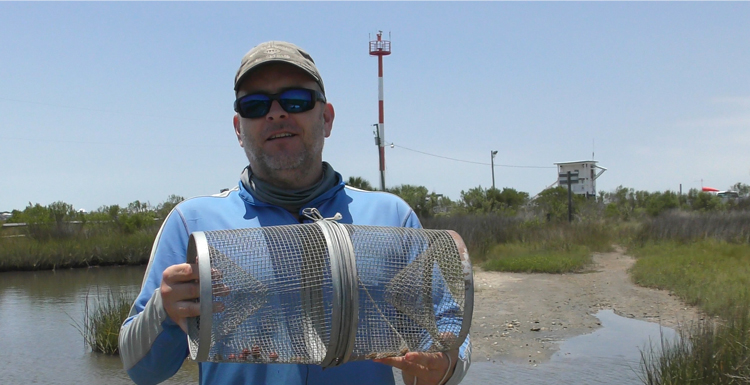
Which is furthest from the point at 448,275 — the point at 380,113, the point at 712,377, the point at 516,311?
the point at 380,113

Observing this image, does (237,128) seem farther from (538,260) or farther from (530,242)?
(530,242)

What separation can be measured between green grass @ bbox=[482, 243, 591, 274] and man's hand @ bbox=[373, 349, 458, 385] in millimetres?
16575

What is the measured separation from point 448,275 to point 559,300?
12.3 meters

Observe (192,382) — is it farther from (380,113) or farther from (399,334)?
(380,113)

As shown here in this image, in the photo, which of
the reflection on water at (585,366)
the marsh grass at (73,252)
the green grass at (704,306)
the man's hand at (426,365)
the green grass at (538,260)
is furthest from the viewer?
the marsh grass at (73,252)

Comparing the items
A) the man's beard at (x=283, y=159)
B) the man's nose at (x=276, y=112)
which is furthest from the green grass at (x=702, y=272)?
the man's nose at (x=276, y=112)

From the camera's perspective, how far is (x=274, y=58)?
2.25m

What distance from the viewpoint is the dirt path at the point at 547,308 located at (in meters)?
10.2

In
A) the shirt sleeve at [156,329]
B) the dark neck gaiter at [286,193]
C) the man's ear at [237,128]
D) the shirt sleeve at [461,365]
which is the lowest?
the shirt sleeve at [461,365]

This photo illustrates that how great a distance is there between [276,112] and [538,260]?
17.4 meters

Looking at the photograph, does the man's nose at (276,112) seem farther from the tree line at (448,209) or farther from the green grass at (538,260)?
the tree line at (448,209)

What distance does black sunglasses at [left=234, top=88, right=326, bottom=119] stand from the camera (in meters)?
2.31

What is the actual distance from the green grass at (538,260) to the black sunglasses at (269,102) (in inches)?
652

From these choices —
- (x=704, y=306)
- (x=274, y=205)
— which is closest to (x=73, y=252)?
(x=704, y=306)
